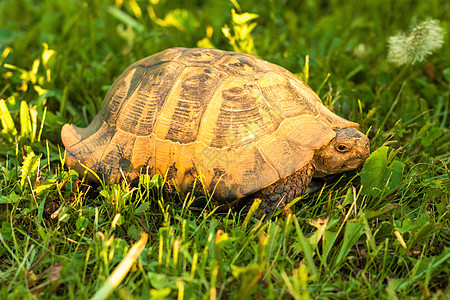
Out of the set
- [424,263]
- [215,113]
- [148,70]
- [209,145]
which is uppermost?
[148,70]

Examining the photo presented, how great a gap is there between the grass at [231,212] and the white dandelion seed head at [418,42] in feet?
0.65

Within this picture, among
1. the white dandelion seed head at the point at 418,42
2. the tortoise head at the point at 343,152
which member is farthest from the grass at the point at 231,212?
the white dandelion seed head at the point at 418,42

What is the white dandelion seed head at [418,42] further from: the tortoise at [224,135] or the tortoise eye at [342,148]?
the tortoise eye at [342,148]

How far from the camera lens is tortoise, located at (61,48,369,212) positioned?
2266 millimetres

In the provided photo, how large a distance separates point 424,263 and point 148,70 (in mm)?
2053

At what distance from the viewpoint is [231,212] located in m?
2.24

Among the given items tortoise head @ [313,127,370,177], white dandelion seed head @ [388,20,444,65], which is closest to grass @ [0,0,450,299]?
tortoise head @ [313,127,370,177]

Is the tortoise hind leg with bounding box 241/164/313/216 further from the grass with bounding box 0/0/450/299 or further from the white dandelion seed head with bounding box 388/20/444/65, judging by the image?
the white dandelion seed head with bounding box 388/20/444/65

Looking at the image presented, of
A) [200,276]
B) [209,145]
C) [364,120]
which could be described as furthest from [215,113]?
[364,120]

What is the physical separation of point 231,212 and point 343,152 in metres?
0.80

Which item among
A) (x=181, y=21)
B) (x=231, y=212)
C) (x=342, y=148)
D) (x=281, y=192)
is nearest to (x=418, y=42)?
(x=342, y=148)

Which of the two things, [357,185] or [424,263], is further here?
[357,185]

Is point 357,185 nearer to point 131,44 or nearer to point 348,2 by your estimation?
point 131,44

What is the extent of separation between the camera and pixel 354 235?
188 centimetres
